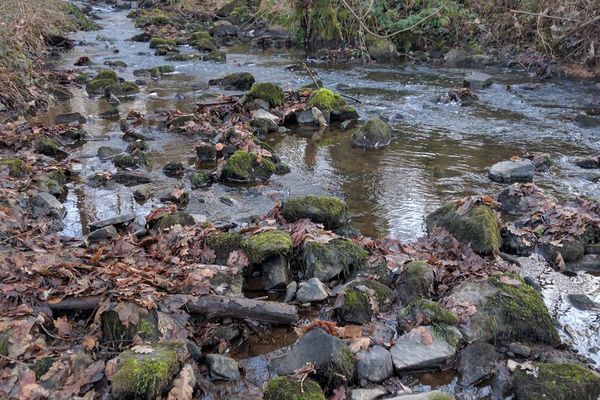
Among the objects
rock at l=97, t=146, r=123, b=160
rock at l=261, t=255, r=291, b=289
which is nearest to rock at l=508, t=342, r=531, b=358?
rock at l=261, t=255, r=291, b=289

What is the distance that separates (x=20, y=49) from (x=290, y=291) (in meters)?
9.36

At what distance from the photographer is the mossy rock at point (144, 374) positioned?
364 cm

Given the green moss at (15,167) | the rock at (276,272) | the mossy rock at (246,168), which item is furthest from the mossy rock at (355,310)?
the green moss at (15,167)

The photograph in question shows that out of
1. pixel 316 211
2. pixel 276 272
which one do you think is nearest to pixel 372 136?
pixel 316 211

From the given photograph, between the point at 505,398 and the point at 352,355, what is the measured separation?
42.7 inches

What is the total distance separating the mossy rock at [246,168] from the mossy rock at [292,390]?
446 centimetres

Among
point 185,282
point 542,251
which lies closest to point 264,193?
point 185,282

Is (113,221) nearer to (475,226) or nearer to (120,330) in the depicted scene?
(120,330)

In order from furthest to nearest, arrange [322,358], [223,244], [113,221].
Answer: [113,221] → [223,244] → [322,358]

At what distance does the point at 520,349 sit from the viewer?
4.36 m

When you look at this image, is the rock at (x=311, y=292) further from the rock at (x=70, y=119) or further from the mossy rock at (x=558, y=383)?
the rock at (x=70, y=119)

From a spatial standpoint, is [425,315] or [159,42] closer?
[425,315]

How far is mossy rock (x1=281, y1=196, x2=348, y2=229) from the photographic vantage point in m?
6.31

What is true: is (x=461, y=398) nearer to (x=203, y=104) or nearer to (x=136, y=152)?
(x=136, y=152)
